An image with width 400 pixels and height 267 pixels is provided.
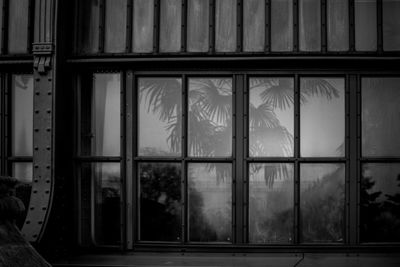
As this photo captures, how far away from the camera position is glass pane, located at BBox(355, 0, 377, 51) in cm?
812

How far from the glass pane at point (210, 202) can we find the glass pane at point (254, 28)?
1537mm

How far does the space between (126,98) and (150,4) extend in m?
1.25

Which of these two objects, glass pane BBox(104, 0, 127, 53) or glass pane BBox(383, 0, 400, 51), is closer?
glass pane BBox(383, 0, 400, 51)

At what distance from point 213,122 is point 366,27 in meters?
2.25

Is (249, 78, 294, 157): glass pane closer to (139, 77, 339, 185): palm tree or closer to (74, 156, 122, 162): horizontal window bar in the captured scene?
(139, 77, 339, 185): palm tree

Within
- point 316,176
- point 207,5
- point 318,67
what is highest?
point 207,5

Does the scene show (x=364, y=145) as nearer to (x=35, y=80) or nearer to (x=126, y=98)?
(x=126, y=98)

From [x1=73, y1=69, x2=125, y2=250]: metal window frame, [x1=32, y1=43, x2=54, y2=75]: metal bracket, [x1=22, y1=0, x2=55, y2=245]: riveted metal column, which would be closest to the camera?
[x1=22, y1=0, x2=55, y2=245]: riveted metal column

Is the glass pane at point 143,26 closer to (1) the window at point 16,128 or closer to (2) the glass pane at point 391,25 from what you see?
(1) the window at point 16,128

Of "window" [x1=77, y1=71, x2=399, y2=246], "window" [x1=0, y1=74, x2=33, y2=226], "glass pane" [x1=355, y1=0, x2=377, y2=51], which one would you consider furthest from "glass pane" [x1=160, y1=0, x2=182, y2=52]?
"glass pane" [x1=355, y1=0, x2=377, y2=51]

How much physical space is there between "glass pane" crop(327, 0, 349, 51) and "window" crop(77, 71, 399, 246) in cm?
41

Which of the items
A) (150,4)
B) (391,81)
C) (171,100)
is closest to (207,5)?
(150,4)

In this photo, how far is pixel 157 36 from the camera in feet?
27.2

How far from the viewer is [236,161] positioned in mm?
8203
